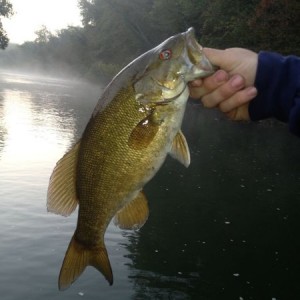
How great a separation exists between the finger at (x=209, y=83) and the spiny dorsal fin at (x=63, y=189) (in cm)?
107

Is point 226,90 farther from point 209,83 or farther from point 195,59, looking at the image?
point 195,59

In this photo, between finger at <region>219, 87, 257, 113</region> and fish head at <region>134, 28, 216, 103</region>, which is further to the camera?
finger at <region>219, 87, 257, 113</region>

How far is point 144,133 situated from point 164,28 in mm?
42577

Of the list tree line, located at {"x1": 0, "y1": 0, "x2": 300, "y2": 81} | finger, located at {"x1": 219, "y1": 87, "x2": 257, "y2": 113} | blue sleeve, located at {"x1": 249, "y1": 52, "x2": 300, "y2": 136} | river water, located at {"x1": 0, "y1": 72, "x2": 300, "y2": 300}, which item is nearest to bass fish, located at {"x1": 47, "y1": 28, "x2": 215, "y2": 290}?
finger, located at {"x1": 219, "y1": 87, "x2": 257, "y2": 113}

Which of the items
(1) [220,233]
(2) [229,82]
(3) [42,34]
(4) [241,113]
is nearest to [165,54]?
(2) [229,82]

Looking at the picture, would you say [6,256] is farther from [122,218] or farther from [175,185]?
[175,185]

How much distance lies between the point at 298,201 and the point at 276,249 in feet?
13.6

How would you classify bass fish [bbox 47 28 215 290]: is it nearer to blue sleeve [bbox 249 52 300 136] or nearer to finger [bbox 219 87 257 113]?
finger [bbox 219 87 257 113]

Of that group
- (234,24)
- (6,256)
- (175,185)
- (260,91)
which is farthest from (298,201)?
(234,24)

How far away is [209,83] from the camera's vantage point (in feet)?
10.3

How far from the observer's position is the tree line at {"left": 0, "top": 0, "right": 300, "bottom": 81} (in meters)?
26.2

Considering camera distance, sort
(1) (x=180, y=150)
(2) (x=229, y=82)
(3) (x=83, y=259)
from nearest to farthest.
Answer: (1) (x=180, y=150)
(3) (x=83, y=259)
(2) (x=229, y=82)

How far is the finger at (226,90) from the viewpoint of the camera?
10.2ft

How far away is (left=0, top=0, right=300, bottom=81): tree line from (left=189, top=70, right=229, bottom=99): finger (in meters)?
24.1
